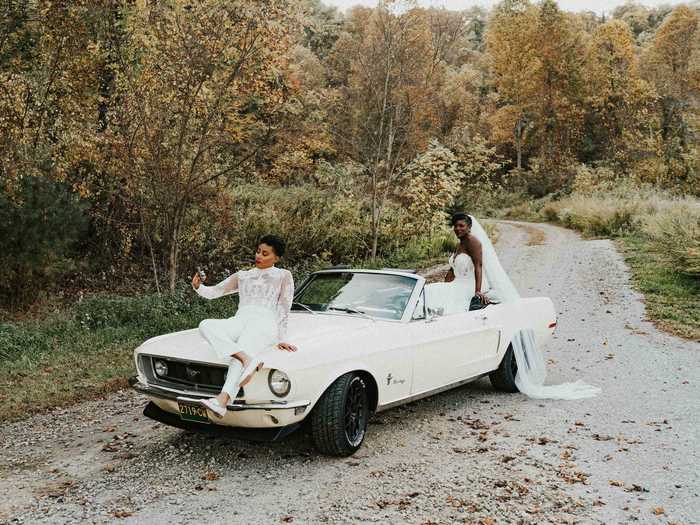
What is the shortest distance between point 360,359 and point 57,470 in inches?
100

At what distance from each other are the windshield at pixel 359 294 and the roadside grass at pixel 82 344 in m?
2.73

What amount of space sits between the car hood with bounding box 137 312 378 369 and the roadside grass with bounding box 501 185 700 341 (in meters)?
7.13

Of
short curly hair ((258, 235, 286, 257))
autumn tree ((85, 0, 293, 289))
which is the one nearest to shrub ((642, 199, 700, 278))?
autumn tree ((85, 0, 293, 289))

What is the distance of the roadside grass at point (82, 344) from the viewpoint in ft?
23.3

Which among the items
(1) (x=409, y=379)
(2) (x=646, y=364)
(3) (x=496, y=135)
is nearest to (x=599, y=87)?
(3) (x=496, y=135)

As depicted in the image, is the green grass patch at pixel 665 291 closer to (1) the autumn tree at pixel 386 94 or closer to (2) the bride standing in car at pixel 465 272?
(2) the bride standing in car at pixel 465 272

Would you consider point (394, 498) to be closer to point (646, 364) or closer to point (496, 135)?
point (646, 364)

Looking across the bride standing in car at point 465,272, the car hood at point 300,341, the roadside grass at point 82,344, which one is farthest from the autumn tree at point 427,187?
the car hood at point 300,341

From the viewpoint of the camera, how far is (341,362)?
5.07 metres

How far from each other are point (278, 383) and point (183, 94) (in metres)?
6.36

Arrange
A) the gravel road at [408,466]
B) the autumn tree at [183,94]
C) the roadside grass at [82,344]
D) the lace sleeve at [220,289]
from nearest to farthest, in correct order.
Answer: the gravel road at [408,466] < the lace sleeve at [220,289] < the roadside grass at [82,344] < the autumn tree at [183,94]

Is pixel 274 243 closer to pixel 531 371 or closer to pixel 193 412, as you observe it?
pixel 193 412

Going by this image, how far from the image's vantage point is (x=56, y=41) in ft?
33.0

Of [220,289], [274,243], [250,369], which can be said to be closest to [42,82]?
[220,289]
